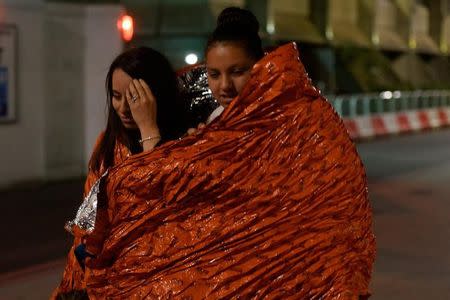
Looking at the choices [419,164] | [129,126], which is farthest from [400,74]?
[129,126]

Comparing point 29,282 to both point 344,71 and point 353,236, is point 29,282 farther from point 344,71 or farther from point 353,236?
point 344,71

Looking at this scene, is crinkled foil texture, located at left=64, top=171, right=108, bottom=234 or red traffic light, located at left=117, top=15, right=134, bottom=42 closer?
crinkled foil texture, located at left=64, top=171, right=108, bottom=234

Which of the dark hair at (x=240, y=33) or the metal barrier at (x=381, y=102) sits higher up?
the dark hair at (x=240, y=33)

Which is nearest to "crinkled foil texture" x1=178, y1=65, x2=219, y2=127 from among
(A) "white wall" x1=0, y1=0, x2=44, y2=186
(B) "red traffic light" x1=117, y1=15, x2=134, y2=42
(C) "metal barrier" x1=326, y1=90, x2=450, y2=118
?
(A) "white wall" x1=0, y1=0, x2=44, y2=186

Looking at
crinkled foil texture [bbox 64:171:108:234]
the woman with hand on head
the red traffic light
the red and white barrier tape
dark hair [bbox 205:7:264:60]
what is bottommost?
the red and white barrier tape

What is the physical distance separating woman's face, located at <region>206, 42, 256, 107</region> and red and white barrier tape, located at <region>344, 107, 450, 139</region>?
1624cm

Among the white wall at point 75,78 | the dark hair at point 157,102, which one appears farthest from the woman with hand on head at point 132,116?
the white wall at point 75,78

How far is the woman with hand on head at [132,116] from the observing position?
Result: 2.72m

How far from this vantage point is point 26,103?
1274cm

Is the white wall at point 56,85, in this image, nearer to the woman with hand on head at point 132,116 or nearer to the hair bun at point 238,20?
the woman with hand on head at point 132,116

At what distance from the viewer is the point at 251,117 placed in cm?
249

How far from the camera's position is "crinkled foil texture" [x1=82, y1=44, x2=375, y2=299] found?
8.17 ft

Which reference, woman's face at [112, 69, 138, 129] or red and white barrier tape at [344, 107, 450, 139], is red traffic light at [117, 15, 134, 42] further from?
woman's face at [112, 69, 138, 129]

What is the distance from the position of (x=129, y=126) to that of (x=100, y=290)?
53cm
